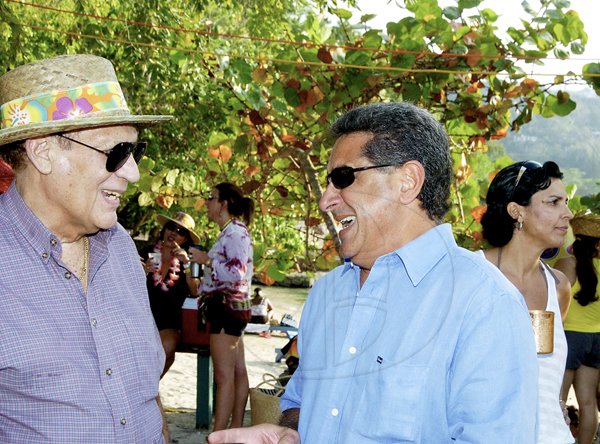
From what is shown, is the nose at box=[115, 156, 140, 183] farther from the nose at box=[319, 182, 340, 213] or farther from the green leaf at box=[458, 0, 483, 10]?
the green leaf at box=[458, 0, 483, 10]

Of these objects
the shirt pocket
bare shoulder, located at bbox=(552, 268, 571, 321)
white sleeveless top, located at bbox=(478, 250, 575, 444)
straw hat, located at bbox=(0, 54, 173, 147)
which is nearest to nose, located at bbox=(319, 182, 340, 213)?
the shirt pocket

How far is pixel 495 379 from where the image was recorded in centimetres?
161

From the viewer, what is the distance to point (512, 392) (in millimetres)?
1604

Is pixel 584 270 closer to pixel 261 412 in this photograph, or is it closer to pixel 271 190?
pixel 271 190

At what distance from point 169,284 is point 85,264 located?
12.8 ft

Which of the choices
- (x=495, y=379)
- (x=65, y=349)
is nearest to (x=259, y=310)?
(x=65, y=349)

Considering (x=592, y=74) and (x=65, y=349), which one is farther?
(x=592, y=74)

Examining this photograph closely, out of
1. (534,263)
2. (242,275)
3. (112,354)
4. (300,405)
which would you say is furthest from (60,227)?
(242,275)

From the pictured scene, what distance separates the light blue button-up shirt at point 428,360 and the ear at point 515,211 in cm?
146

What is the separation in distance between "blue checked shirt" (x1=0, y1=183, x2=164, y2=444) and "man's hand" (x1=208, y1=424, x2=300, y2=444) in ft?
1.00

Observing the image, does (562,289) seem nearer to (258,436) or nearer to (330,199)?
(330,199)

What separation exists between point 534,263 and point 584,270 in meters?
2.50

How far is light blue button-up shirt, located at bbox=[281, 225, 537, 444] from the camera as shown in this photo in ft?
5.29

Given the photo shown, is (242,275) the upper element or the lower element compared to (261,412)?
upper
